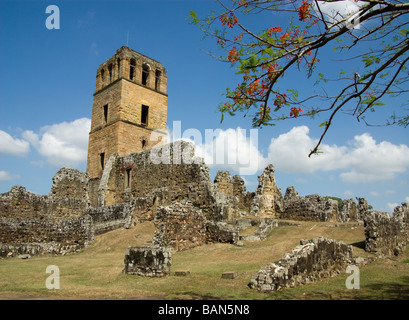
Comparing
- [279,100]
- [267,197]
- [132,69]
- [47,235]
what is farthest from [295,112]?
[132,69]

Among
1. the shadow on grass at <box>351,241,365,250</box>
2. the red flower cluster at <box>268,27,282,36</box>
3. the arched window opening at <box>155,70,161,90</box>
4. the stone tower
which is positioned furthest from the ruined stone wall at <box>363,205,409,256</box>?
the arched window opening at <box>155,70,161,90</box>

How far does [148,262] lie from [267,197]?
14.2 meters

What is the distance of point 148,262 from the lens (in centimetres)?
855

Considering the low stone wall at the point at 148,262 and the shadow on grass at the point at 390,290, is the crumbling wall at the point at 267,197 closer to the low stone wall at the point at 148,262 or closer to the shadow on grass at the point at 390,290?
the low stone wall at the point at 148,262

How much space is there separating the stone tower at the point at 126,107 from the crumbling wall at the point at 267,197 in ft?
37.9

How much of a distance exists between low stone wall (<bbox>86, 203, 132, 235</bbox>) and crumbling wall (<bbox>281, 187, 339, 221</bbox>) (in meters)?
9.54

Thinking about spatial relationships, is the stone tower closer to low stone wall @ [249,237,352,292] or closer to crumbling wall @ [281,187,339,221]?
crumbling wall @ [281,187,339,221]

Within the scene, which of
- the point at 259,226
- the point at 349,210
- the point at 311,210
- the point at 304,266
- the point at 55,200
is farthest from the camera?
the point at 349,210

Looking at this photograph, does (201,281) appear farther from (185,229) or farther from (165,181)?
(165,181)

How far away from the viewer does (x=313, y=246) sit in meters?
7.56

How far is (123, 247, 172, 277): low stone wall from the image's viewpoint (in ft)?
27.6

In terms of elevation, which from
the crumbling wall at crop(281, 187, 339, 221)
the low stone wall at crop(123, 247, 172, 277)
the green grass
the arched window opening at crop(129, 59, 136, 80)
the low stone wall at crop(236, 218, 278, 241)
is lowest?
the green grass
